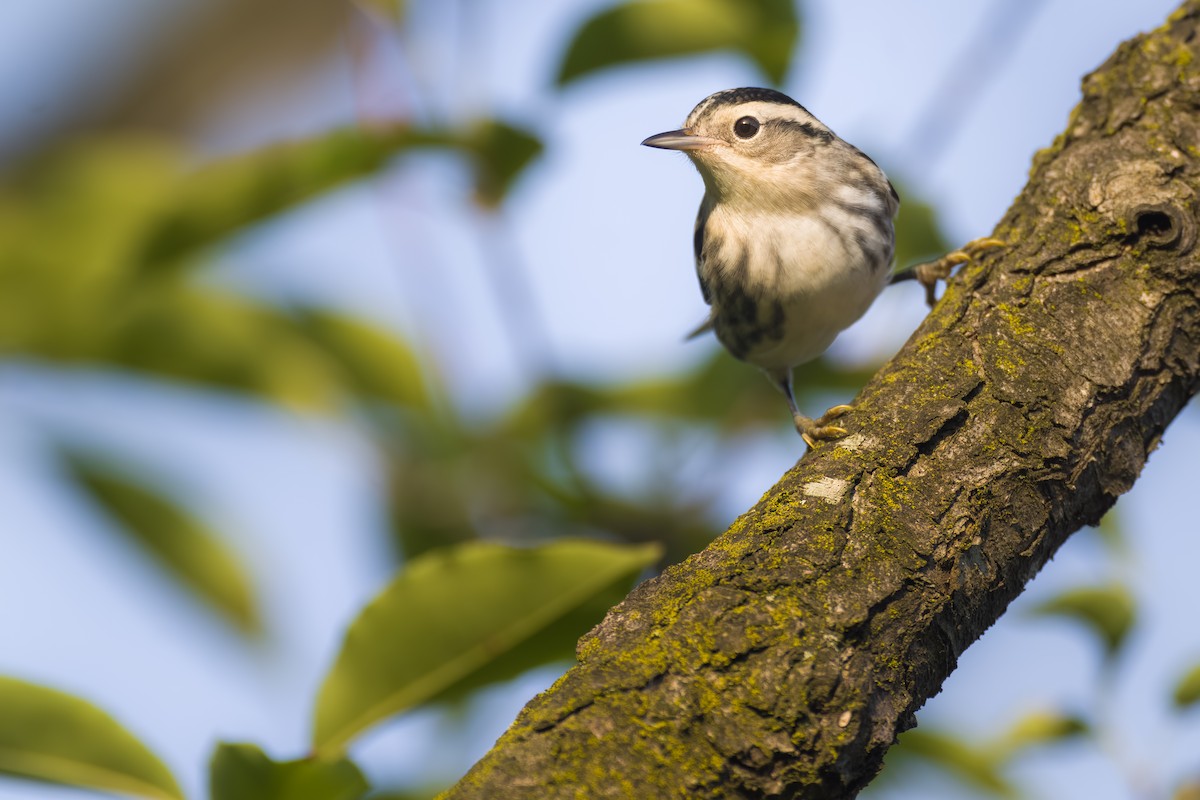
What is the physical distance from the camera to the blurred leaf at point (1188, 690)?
107 inches

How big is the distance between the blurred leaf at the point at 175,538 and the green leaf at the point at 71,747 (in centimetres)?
153

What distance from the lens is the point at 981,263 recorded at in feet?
9.48

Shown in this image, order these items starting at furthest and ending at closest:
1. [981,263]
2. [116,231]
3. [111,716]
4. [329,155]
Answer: [116,231] → [329,155] → [981,263] → [111,716]

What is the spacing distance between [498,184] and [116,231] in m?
1.35

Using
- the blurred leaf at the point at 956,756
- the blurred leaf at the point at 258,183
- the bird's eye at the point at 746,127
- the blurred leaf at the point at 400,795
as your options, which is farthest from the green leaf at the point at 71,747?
the bird's eye at the point at 746,127

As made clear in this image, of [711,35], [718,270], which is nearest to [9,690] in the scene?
[711,35]

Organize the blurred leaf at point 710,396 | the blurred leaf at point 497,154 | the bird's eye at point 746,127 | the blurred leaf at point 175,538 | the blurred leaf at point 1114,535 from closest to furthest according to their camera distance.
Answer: the blurred leaf at point 497,154, the blurred leaf at point 1114,535, the blurred leaf at point 710,396, the blurred leaf at point 175,538, the bird's eye at point 746,127

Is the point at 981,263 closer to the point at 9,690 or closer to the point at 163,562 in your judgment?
the point at 9,690

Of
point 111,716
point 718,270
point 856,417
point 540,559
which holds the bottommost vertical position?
point 111,716

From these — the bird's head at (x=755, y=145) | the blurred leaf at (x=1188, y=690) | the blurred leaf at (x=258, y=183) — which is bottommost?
the blurred leaf at (x=1188, y=690)

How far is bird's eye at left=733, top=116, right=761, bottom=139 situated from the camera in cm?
451

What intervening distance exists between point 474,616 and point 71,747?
2.49ft

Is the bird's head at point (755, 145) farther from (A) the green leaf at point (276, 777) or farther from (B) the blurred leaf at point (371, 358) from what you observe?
(A) the green leaf at point (276, 777)

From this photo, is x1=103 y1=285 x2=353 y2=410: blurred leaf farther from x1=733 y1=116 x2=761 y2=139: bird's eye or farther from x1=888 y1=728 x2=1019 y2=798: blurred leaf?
x1=888 y1=728 x2=1019 y2=798: blurred leaf
